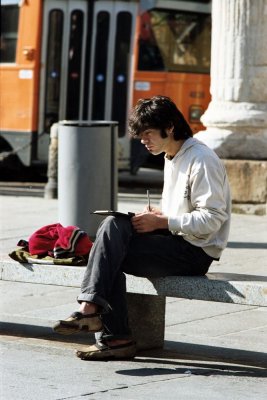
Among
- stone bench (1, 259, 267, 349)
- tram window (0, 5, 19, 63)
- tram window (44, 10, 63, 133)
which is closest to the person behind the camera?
stone bench (1, 259, 267, 349)

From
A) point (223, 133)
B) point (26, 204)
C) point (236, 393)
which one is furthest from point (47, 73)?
point (236, 393)

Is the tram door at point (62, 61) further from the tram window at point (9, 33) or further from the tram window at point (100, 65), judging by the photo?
the tram window at point (9, 33)

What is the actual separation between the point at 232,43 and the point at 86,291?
22.4 feet

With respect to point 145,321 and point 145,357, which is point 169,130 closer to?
point 145,321

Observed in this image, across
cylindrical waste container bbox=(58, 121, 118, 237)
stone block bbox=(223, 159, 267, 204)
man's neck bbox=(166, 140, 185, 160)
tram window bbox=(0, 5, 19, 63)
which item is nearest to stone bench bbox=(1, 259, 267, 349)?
man's neck bbox=(166, 140, 185, 160)

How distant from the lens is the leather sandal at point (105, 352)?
646 centimetres

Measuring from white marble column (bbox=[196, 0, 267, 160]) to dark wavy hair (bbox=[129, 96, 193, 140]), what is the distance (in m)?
6.23

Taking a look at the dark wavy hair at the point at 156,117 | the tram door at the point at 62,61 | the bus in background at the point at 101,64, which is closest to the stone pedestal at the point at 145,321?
the dark wavy hair at the point at 156,117

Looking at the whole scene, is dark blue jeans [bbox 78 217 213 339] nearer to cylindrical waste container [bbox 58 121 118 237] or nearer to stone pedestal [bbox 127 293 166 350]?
stone pedestal [bbox 127 293 166 350]

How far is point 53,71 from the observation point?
18000 mm

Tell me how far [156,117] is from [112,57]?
11299mm

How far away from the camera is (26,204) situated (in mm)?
14477

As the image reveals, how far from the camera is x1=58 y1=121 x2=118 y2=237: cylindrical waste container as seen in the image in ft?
35.6

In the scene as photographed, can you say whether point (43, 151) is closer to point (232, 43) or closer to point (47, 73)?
point (47, 73)
